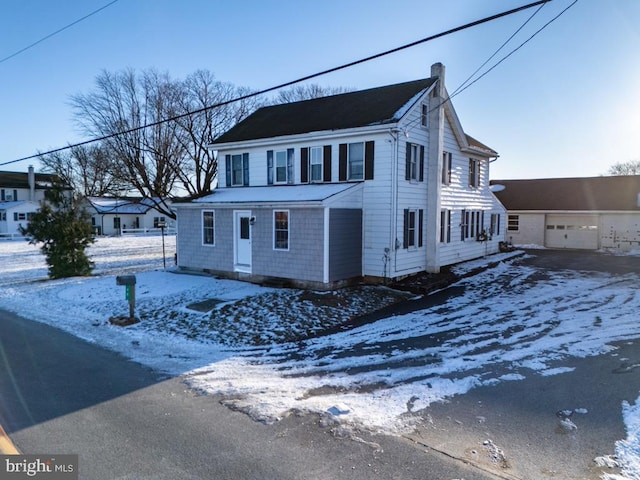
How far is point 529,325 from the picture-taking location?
383 inches

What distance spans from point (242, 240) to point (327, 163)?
4091 mm

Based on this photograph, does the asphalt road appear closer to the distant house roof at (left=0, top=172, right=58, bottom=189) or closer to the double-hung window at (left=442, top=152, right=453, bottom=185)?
the double-hung window at (left=442, top=152, right=453, bottom=185)

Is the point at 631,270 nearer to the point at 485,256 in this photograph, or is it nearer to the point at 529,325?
the point at 485,256

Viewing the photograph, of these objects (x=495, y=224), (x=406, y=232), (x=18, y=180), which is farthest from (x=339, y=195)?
(x=18, y=180)

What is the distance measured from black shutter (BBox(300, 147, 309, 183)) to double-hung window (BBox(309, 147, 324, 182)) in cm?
16

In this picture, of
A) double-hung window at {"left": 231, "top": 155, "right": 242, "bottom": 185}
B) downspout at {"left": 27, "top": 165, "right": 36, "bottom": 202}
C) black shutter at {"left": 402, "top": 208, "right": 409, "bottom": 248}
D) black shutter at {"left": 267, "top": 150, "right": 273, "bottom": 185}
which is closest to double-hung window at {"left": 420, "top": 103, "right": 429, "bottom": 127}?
black shutter at {"left": 402, "top": 208, "right": 409, "bottom": 248}

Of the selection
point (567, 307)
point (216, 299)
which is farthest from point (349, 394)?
point (567, 307)

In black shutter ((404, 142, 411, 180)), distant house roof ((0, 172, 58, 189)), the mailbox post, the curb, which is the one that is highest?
distant house roof ((0, 172, 58, 189))

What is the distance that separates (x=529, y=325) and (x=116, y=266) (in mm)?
18269

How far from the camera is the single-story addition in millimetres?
26578

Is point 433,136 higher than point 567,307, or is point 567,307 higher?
point 433,136

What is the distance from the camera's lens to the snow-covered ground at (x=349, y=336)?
598 cm

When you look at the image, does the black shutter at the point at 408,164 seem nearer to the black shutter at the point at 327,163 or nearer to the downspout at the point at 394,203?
the downspout at the point at 394,203

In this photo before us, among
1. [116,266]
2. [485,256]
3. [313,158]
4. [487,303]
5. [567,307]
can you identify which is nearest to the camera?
[567,307]
